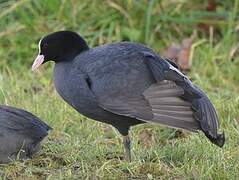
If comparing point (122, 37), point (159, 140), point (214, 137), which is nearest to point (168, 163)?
point (214, 137)

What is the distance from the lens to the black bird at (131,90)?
380 cm

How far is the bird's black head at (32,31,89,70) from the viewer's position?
423 cm

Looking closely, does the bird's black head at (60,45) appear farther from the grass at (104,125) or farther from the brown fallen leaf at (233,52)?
the brown fallen leaf at (233,52)

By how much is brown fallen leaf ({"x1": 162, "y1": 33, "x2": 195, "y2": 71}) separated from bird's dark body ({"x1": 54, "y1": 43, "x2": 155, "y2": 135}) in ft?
8.35

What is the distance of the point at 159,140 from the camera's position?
4.98 meters

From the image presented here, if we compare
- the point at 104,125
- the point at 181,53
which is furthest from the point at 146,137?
the point at 181,53

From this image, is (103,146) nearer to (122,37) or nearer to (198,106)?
(198,106)

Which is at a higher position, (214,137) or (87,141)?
(214,137)

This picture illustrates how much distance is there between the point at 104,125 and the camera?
511 cm

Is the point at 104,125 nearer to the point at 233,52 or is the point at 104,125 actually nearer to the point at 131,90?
the point at 131,90

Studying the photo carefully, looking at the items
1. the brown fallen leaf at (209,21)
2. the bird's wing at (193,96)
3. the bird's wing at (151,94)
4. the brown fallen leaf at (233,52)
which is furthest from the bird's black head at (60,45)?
the brown fallen leaf at (209,21)

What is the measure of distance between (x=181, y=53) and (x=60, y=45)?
265 cm

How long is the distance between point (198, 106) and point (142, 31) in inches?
130

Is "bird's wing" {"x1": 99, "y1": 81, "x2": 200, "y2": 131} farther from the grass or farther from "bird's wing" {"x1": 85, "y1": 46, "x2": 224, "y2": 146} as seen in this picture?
the grass
